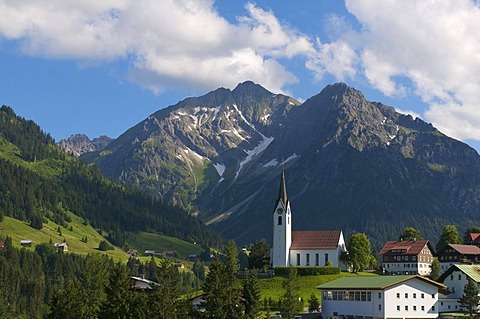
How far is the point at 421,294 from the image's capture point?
110 meters

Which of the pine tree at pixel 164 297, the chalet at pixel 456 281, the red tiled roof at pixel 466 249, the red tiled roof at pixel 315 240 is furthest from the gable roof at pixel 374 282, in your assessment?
the red tiled roof at pixel 466 249

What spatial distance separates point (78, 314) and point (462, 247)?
108891 millimetres

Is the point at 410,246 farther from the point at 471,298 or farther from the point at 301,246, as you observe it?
the point at 471,298

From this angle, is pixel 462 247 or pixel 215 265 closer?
pixel 215 265

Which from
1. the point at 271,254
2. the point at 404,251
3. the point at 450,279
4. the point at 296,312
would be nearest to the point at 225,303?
the point at 296,312

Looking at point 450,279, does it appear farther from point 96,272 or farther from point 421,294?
point 96,272

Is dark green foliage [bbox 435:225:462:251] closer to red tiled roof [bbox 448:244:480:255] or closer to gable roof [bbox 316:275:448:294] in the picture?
red tiled roof [bbox 448:244:480:255]

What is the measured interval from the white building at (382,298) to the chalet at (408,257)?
1997 inches

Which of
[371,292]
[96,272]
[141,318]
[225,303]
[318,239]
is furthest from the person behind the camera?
[318,239]

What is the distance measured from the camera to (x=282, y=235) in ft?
528

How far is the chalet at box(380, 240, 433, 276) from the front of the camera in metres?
165

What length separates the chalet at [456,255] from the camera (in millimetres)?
158875

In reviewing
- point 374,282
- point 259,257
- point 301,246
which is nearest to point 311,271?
point 259,257

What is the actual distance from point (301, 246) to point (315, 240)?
11.6ft
